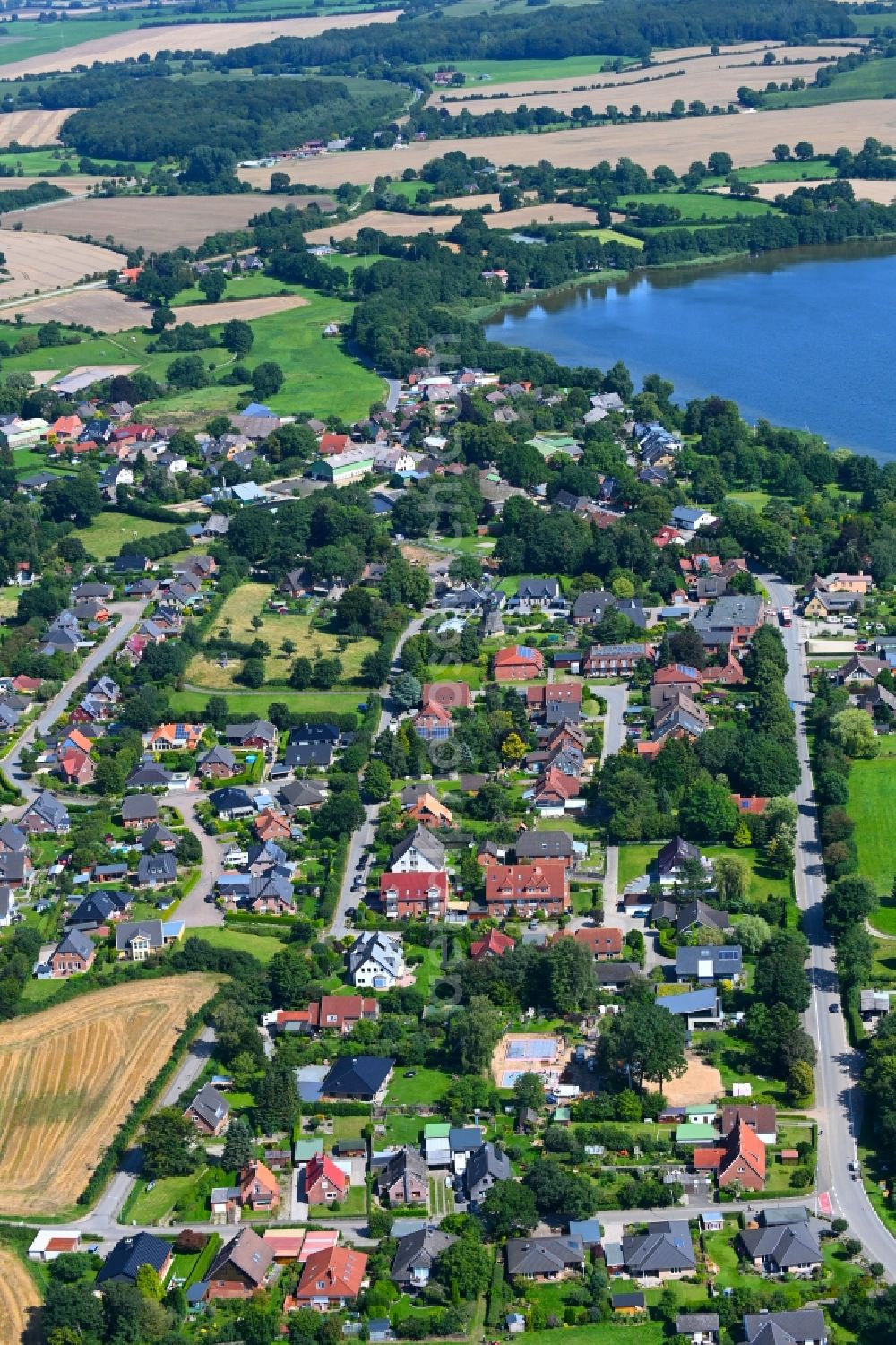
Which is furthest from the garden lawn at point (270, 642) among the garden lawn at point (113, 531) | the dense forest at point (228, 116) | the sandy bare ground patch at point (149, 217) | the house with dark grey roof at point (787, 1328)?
the dense forest at point (228, 116)

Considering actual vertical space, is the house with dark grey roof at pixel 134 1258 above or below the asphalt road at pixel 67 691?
above

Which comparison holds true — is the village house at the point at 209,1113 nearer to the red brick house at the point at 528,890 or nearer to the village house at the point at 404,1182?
the village house at the point at 404,1182

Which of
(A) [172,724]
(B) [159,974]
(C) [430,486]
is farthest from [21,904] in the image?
(C) [430,486]

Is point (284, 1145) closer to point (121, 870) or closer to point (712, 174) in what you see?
point (121, 870)

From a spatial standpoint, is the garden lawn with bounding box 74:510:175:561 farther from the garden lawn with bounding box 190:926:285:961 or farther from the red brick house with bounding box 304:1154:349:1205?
the red brick house with bounding box 304:1154:349:1205

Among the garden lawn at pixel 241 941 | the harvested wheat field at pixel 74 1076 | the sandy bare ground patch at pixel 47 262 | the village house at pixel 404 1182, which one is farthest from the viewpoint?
the sandy bare ground patch at pixel 47 262

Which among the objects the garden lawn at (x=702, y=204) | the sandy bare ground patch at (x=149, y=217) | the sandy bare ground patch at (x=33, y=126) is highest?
the sandy bare ground patch at (x=33, y=126)

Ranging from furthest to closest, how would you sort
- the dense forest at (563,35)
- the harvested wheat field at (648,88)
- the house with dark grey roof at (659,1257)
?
the dense forest at (563,35) → the harvested wheat field at (648,88) → the house with dark grey roof at (659,1257)
